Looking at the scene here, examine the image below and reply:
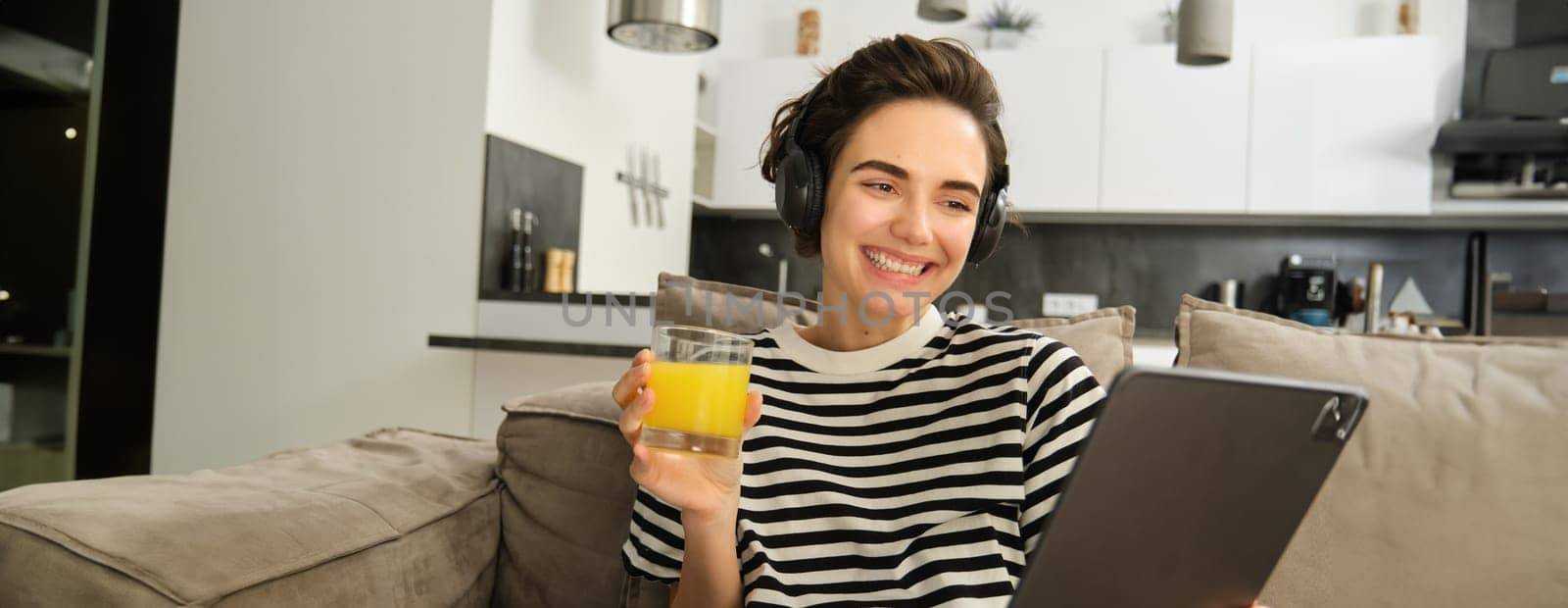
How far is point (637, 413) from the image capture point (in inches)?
36.5

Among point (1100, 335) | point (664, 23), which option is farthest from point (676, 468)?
point (664, 23)

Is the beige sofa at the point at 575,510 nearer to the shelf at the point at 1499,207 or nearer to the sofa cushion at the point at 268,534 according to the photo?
the sofa cushion at the point at 268,534

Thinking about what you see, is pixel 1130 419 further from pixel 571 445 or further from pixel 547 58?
pixel 547 58

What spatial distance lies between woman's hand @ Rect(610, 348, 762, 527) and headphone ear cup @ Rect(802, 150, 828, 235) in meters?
0.31

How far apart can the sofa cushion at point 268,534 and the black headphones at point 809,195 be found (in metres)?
0.59

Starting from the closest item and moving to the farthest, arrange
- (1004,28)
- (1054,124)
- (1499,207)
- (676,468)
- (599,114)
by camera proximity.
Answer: (676,468)
(599,114)
(1499,207)
(1054,124)
(1004,28)

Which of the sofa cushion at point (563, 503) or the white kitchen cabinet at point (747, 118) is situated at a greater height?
the white kitchen cabinet at point (747, 118)

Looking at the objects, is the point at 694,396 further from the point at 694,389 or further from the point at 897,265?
the point at 897,265

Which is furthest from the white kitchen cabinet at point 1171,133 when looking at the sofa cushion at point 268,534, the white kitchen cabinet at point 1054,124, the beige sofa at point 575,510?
the sofa cushion at point 268,534

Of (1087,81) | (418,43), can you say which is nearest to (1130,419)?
(418,43)

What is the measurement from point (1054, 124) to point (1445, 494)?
327 centimetres

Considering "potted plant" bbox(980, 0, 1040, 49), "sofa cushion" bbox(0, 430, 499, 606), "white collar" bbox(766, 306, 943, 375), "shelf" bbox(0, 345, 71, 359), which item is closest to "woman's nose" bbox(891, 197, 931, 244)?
"white collar" bbox(766, 306, 943, 375)

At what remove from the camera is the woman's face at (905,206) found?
1170 millimetres

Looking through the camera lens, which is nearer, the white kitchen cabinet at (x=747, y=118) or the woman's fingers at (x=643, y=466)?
the woman's fingers at (x=643, y=466)
